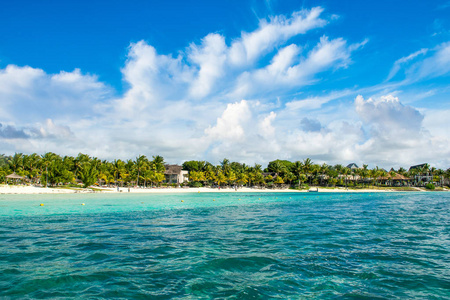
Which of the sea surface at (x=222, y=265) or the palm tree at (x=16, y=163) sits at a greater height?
the palm tree at (x=16, y=163)

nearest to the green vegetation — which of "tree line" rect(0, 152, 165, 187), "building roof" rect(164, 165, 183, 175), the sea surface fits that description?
"tree line" rect(0, 152, 165, 187)

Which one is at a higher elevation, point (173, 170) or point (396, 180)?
point (173, 170)

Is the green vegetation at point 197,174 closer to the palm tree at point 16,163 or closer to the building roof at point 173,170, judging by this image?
the palm tree at point 16,163

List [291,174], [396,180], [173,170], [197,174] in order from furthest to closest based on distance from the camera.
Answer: [396,180]
[173,170]
[291,174]
[197,174]

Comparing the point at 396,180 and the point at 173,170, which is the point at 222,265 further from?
the point at 396,180

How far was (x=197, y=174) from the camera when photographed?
10719 centimetres

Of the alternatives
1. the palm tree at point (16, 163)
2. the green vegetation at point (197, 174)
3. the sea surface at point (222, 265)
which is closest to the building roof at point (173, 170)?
the green vegetation at point (197, 174)

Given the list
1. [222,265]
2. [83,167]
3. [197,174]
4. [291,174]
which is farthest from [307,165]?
[222,265]

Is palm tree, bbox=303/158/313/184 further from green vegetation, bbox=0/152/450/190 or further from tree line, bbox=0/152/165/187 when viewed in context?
tree line, bbox=0/152/165/187

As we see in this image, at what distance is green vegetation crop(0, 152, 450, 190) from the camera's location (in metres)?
78.6

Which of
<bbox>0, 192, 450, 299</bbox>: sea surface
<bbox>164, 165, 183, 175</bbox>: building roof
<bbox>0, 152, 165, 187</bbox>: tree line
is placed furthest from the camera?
<bbox>164, 165, 183, 175</bbox>: building roof

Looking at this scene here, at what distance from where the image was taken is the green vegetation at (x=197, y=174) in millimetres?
78606

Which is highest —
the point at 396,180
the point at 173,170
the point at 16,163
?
the point at 16,163

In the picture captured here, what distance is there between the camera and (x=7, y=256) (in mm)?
10406
